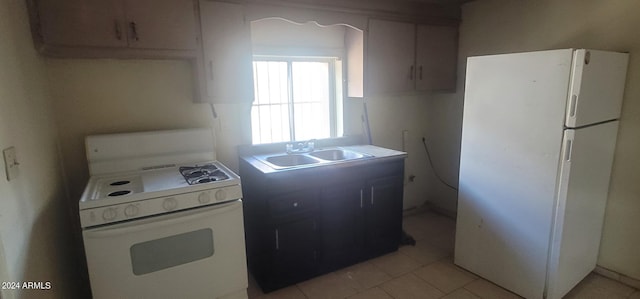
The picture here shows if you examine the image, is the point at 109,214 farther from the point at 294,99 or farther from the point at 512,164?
the point at 512,164

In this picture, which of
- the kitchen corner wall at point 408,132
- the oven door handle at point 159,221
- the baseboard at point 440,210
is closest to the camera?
the oven door handle at point 159,221

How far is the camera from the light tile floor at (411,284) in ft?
7.38

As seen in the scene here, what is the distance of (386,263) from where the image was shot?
104 inches

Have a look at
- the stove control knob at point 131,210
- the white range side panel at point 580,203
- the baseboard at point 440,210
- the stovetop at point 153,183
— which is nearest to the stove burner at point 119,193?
the stovetop at point 153,183

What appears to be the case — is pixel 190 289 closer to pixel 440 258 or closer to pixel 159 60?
pixel 159 60

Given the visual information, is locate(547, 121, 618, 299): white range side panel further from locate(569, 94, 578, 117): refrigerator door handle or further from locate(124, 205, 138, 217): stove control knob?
locate(124, 205, 138, 217): stove control knob

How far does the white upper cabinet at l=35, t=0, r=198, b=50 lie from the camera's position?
5.59 ft

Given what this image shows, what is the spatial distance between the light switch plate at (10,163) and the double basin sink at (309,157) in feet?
4.48

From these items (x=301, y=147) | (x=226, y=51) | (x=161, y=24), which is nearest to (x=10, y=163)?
(x=161, y=24)

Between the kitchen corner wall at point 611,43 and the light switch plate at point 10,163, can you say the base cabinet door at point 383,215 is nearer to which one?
the kitchen corner wall at point 611,43

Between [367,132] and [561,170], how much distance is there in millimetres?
1613

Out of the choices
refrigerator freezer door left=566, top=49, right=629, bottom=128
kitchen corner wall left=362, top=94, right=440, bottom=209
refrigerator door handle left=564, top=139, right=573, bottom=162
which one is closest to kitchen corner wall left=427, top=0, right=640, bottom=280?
refrigerator freezer door left=566, top=49, right=629, bottom=128

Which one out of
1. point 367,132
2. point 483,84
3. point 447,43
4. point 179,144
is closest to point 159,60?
point 179,144

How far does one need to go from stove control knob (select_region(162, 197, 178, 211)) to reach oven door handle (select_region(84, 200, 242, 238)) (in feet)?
0.13
